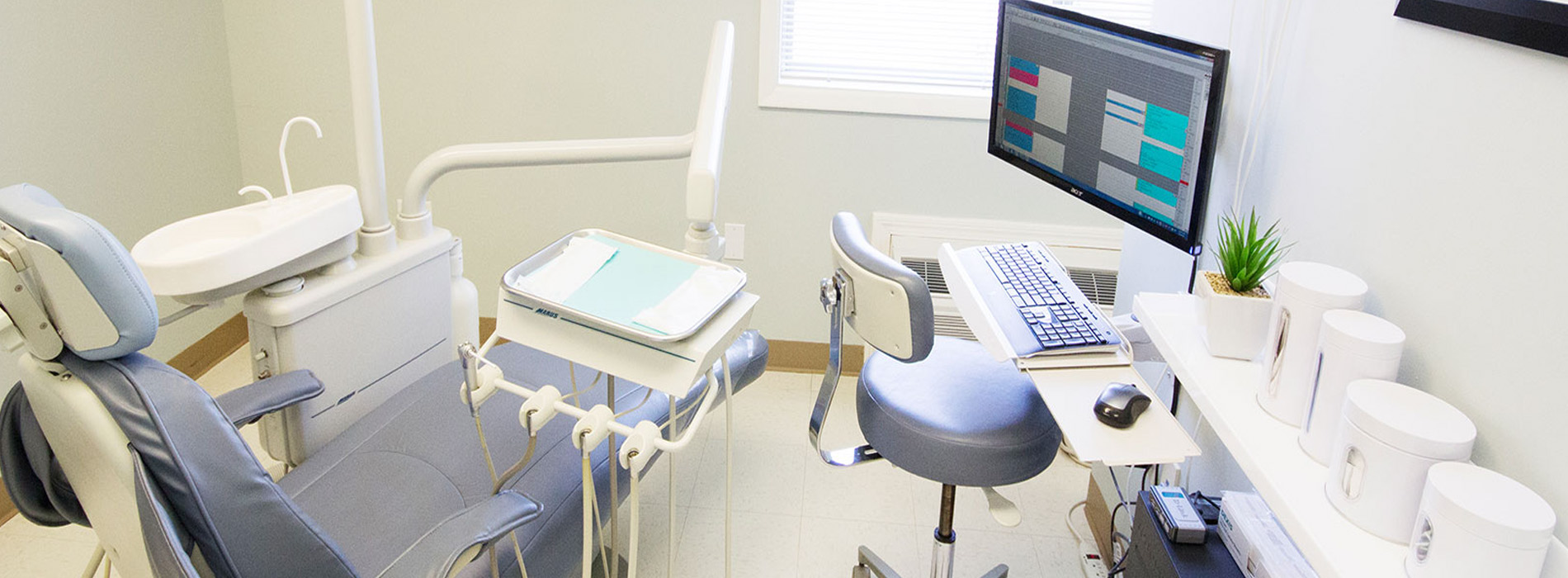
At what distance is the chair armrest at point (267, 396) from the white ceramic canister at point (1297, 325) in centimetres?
158

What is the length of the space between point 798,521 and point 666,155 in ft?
3.50

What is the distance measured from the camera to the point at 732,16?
286 centimetres

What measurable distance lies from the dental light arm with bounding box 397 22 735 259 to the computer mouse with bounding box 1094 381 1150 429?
1.96ft

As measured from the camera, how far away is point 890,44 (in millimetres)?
2922

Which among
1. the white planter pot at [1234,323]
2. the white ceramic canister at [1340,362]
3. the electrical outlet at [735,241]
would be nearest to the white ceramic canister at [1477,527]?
the white ceramic canister at [1340,362]

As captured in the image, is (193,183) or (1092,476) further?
(193,183)

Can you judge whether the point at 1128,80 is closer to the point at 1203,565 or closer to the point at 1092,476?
the point at 1203,565

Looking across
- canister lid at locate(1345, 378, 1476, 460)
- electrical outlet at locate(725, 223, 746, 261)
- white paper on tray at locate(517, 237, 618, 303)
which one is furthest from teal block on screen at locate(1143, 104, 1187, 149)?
electrical outlet at locate(725, 223, 746, 261)

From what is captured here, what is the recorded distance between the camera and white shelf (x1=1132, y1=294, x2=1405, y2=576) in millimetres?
1058

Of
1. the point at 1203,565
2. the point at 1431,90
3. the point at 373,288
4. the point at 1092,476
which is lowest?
the point at 1092,476

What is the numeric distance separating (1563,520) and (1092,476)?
1.55m

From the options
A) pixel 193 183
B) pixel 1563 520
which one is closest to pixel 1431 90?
pixel 1563 520

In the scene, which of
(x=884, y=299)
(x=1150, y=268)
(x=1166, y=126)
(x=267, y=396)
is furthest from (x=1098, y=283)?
(x=267, y=396)

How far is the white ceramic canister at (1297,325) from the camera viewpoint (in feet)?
4.05
